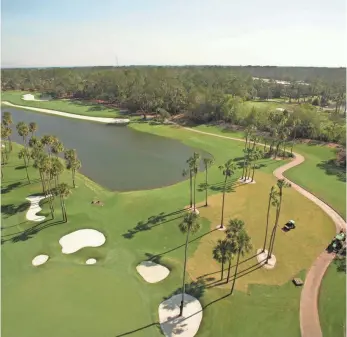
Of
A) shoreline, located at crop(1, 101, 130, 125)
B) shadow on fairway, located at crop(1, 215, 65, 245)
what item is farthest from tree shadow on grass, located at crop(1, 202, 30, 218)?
shoreline, located at crop(1, 101, 130, 125)

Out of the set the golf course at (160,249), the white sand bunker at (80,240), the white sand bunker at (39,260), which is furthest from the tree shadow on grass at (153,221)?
the white sand bunker at (39,260)

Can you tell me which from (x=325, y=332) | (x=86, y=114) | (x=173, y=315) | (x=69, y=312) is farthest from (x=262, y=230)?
(x=86, y=114)

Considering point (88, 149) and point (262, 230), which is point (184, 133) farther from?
point (262, 230)

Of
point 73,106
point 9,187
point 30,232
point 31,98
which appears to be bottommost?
point 30,232

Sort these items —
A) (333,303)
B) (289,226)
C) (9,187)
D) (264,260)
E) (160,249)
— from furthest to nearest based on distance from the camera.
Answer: (9,187) → (289,226) → (160,249) → (264,260) → (333,303)

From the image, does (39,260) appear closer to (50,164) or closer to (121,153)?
(50,164)

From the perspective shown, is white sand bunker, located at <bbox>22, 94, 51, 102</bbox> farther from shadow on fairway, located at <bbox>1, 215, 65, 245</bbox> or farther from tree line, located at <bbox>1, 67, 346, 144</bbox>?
shadow on fairway, located at <bbox>1, 215, 65, 245</bbox>

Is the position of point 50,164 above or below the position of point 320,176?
above

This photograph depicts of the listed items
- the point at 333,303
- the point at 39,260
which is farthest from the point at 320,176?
the point at 39,260

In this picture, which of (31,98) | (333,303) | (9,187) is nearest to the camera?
(333,303)
